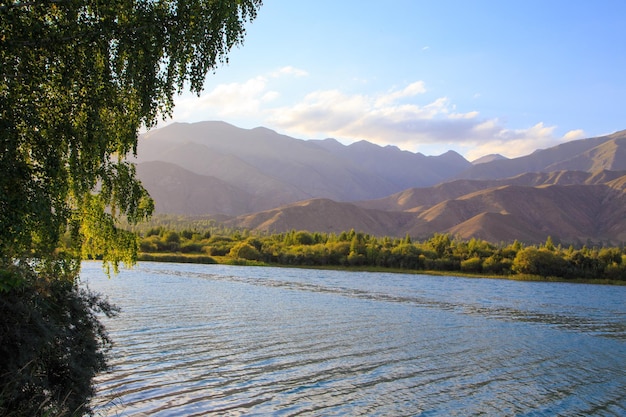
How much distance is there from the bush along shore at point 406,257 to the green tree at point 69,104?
10687 cm

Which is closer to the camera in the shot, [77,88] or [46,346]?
[46,346]

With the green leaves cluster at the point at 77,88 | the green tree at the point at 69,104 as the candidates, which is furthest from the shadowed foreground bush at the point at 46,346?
the green leaves cluster at the point at 77,88

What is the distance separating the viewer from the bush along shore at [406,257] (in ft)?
421

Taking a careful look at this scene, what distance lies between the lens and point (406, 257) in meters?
139

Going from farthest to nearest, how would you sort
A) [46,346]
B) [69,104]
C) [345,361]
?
[345,361] < [69,104] < [46,346]

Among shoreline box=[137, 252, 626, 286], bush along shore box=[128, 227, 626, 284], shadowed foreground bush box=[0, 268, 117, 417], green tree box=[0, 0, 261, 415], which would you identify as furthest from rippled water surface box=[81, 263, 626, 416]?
bush along shore box=[128, 227, 626, 284]

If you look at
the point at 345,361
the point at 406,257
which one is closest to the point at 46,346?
the point at 345,361

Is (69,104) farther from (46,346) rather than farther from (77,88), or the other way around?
(46,346)

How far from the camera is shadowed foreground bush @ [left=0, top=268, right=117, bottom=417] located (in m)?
10.2

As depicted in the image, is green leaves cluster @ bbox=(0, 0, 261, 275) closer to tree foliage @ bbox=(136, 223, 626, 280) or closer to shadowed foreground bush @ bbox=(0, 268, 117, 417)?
shadowed foreground bush @ bbox=(0, 268, 117, 417)

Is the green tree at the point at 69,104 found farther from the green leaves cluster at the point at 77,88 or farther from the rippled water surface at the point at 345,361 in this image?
the rippled water surface at the point at 345,361

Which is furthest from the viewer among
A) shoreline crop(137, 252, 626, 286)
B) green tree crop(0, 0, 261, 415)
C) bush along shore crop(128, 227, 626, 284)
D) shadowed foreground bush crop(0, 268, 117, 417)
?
bush along shore crop(128, 227, 626, 284)

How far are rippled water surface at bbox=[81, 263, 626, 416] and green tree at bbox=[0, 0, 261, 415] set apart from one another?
187 centimetres

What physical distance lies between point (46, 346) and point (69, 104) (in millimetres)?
5174
